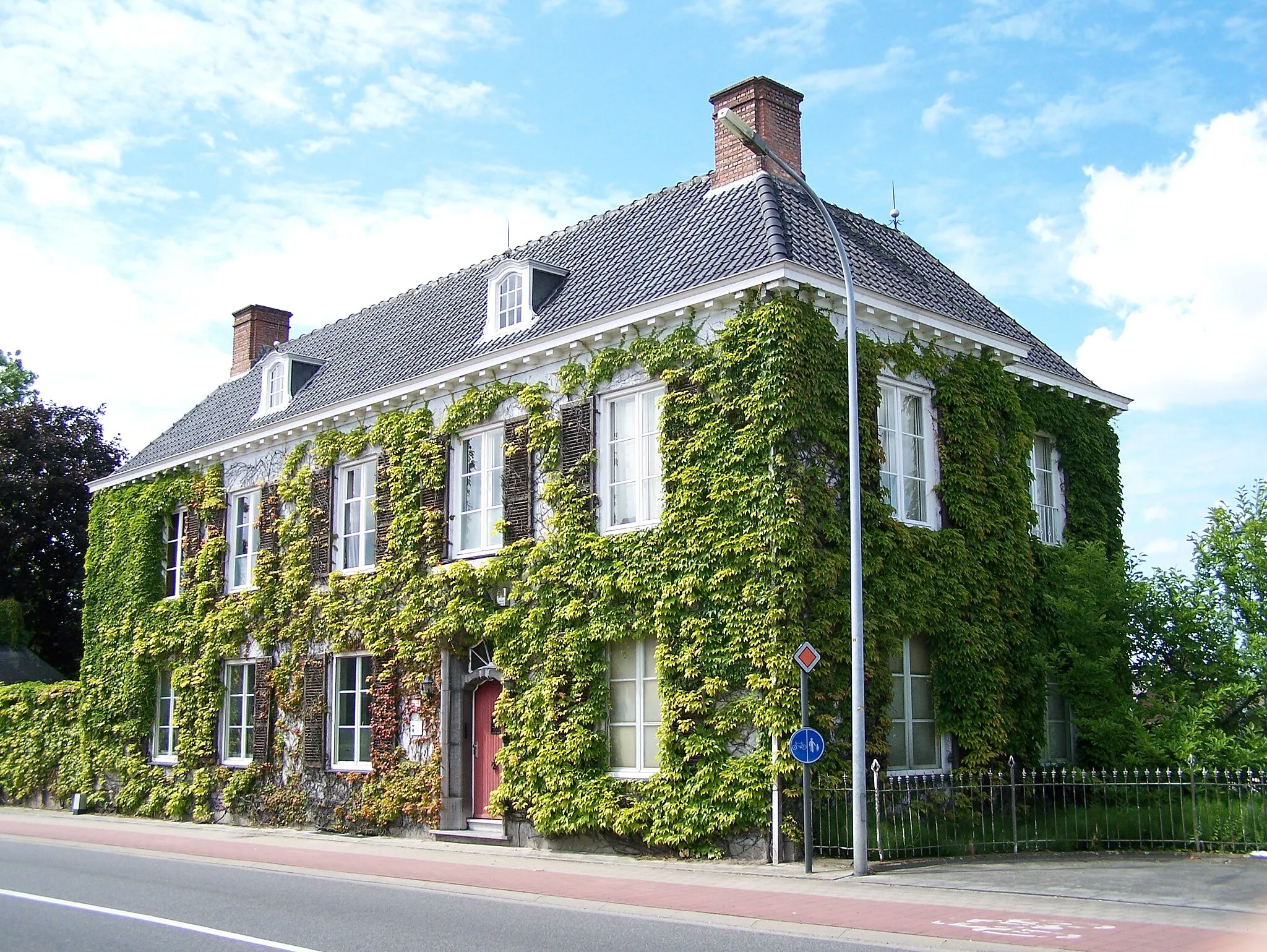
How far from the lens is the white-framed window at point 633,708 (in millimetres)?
Answer: 16750

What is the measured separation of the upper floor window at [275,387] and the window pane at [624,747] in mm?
12750

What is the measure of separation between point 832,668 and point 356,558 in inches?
418

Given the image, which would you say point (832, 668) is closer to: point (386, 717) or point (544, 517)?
point (544, 517)

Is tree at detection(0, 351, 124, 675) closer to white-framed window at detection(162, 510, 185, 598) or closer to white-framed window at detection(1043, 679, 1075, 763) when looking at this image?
white-framed window at detection(162, 510, 185, 598)

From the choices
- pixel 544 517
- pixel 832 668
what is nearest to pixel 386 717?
pixel 544 517

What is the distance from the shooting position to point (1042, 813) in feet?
55.7

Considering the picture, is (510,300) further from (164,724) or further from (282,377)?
(164,724)

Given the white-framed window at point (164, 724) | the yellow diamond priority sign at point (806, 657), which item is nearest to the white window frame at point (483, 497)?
the yellow diamond priority sign at point (806, 657)

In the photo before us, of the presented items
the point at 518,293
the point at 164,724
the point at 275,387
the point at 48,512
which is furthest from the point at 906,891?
the point at 48,512

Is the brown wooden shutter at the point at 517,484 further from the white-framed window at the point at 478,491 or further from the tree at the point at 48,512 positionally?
the tree at the point at 48,512

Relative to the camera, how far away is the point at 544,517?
18641mm

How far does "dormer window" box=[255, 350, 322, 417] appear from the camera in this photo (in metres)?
26.1

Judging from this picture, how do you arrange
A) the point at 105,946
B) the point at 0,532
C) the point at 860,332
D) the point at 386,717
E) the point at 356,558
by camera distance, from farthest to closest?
the point at 0,532 < the point at 356,558 < the point at 386,717 < the point at 860,332 < the point at 105,946

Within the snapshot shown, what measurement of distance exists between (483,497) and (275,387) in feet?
28.7
